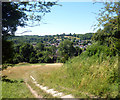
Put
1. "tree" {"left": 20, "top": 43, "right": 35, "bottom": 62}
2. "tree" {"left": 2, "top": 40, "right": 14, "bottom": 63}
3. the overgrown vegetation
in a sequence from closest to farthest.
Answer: "tree" {"left": 2, "top": 40, "right": 14, "bottom": 63}, the overgrown vegetation, "tree" {"left": 20, "top": 43, "right": 35, "bottom": 62}

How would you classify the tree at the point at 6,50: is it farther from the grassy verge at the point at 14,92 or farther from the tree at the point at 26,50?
the tree at the point at 26,50

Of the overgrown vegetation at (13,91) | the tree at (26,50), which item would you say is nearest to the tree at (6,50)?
the overgrown vegetation at (13,91)

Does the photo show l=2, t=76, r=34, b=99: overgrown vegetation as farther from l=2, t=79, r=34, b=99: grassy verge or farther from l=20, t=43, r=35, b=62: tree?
l=20, t=43, r=35, b=62: tree

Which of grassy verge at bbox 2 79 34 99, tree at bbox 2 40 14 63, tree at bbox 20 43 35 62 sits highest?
tree at bbox 2 40 14 63

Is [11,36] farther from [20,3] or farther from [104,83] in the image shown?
[104,83]

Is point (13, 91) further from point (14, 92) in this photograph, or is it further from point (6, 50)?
point (6, 50)

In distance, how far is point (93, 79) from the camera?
4.38 meters

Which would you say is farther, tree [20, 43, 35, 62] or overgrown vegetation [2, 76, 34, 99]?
tree [20, 43, 35, 62]

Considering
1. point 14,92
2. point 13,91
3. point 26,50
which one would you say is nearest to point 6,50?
point 14,92

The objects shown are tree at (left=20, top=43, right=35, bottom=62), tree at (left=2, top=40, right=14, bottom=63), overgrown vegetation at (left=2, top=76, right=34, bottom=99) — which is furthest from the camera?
tree at (left=20, top=43, right=35, bottom=62)

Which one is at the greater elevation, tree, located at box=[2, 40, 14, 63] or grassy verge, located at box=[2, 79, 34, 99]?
tree, located at box=[2, 40, 14, 63]

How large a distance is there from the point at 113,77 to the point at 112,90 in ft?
2.41

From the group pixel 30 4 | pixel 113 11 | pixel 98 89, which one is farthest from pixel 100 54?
pixel 30 4

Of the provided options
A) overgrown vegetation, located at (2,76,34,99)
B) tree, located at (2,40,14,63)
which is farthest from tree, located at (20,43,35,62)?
tree, located at (2,40,14,63)
